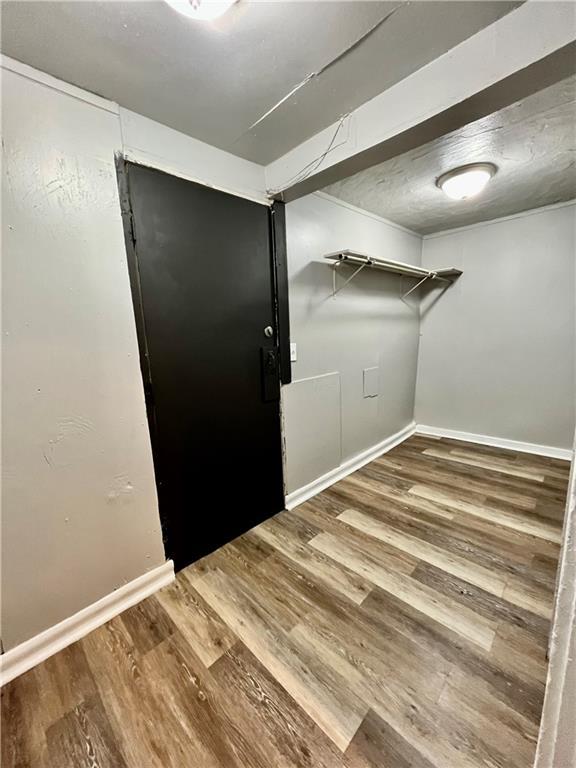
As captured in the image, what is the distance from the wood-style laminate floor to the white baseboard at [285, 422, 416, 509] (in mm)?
324

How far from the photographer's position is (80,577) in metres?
1.42

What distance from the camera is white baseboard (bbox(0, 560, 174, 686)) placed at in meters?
1.27

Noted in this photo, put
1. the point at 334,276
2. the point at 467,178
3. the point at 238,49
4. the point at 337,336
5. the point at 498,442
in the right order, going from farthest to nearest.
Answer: the point at 498,442 < the point at 337,336 < the point at 334,276 < the point at 467,178 < the point at 238,49

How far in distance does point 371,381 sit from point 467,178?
1.76 metres

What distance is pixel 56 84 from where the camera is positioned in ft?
3.95

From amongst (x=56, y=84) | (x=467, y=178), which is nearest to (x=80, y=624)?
(x=56, y=84)

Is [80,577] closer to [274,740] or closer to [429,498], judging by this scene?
[274,740]

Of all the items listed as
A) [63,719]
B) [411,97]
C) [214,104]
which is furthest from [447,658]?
[214,104]

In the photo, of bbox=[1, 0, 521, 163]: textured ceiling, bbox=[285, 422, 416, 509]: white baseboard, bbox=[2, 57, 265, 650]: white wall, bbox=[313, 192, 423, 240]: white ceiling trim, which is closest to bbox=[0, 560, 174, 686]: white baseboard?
bbox=[2, 57, 265, 650]: white wall

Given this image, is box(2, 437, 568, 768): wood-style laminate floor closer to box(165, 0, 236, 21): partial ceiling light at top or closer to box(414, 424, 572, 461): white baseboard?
box(414, 424, 572, 461): white baseboard

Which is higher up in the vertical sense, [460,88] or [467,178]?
[467,178]

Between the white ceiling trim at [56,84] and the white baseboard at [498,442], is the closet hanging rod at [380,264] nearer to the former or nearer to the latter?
the white ceiling trim at [56,84]

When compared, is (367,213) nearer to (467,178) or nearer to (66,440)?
(467,178)

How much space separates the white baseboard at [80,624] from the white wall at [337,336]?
3.49 ft
